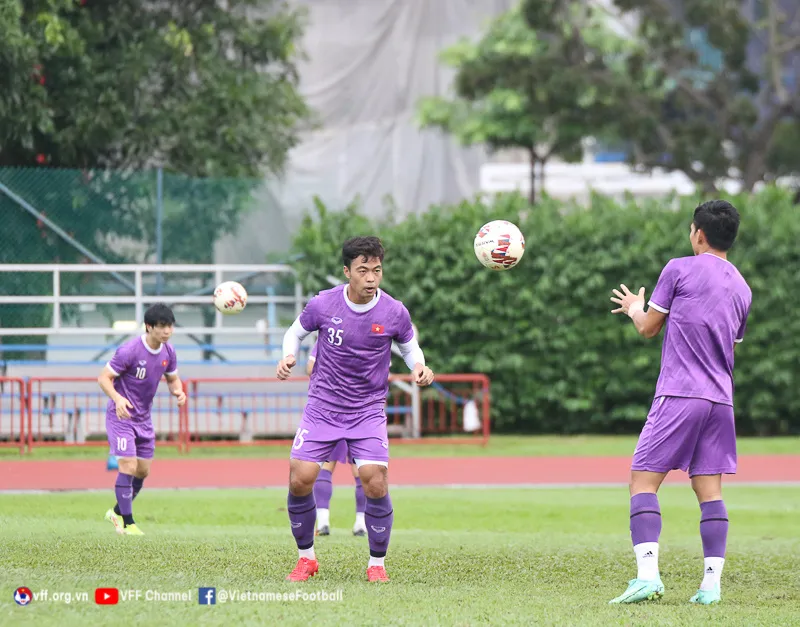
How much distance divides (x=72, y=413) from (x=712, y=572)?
46.9 feet

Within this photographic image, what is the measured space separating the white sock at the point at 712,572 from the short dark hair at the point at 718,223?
1.79 metres

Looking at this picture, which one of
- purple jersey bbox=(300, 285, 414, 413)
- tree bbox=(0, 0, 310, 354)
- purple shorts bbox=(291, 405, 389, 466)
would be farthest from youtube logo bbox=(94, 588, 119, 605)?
tree bbox=(0, 0, 310, 354)

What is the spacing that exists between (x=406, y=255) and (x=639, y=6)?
12.5m

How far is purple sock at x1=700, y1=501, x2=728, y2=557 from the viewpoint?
25.1 ft

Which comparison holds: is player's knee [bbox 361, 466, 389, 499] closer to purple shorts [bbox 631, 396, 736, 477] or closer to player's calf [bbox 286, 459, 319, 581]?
player's calf [bbox 286, 459, 319, 581]

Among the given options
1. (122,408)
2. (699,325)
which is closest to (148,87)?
(122,408)

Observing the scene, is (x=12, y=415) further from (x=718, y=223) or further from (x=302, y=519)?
(x=718, y=223)

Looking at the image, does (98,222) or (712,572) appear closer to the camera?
(712,572)

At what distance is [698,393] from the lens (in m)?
7.62

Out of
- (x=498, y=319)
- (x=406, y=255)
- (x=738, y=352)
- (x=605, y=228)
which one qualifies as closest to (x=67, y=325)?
(x=406, y=255)

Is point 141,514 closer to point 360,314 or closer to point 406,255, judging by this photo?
point 360,314

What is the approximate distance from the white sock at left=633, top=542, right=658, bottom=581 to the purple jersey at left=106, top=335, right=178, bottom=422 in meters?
5.36

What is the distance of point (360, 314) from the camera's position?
846 centimetres

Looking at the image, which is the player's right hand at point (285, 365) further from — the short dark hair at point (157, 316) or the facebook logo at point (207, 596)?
the short dark hair at point (157, 316)
